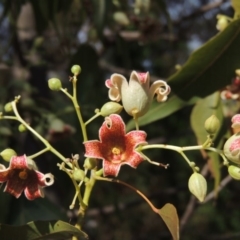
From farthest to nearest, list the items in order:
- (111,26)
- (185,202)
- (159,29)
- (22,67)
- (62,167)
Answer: (185,202), (159,29), (22,67), (111,26), (62,167)

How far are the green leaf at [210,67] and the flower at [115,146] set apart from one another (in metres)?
0.35

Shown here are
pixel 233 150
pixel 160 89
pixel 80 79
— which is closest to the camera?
pixel 233 150

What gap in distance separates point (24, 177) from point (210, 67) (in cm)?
50

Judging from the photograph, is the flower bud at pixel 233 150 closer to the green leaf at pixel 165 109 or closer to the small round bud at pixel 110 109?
the small round bud at pixel 110 109

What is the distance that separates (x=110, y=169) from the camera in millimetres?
779

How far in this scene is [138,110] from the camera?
2.77ft

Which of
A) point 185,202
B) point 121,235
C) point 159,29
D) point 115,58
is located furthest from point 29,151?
point 115,58

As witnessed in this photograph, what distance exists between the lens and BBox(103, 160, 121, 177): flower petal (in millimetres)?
773

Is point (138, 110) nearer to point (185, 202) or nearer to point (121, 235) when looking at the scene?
point (185, 202)

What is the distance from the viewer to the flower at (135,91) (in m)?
0.85

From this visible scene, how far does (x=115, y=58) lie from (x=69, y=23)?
2149 mm

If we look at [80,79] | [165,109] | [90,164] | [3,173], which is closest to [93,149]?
[90,164]

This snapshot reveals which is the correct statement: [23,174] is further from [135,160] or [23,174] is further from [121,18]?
[121,18]

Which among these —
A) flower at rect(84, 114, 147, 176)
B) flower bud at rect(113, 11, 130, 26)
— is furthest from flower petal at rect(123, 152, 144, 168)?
flower bud at rect(113, 11, 130, 26)
